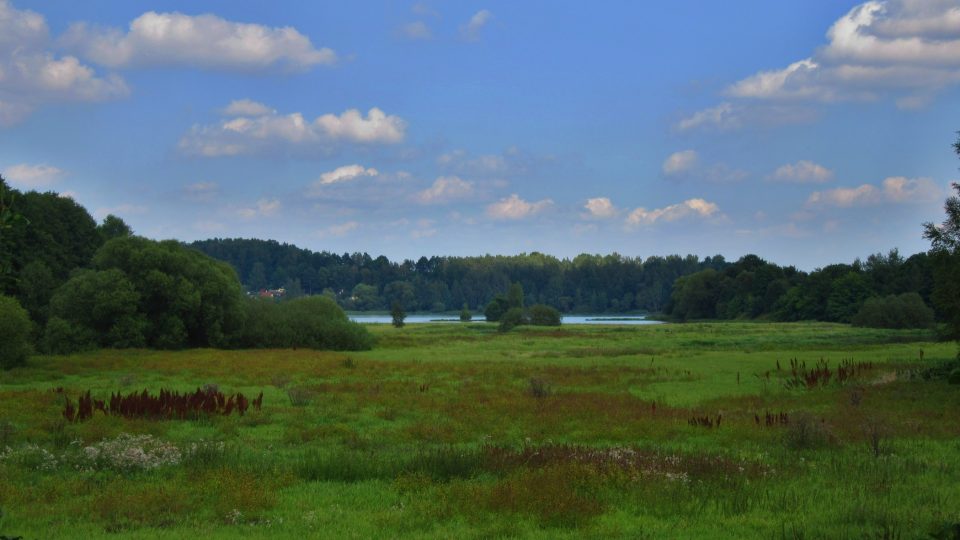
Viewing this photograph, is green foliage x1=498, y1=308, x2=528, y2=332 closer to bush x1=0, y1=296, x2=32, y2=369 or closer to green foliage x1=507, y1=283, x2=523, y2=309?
green foliage x1=507, y1=283, x2=523, y2=309

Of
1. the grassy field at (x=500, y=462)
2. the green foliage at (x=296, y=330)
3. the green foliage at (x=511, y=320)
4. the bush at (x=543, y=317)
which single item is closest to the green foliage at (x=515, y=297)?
the bush at (x=543, y=317)

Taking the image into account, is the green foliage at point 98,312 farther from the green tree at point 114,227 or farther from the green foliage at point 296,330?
the green tree at point 114,227

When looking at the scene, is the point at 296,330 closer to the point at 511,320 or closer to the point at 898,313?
the point at 511,320

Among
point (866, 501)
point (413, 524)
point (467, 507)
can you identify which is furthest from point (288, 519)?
point (866, 501)

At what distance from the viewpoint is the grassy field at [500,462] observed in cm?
1177

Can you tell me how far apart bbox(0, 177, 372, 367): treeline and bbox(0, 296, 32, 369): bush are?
11.6m

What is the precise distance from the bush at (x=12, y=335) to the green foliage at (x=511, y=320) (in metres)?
73.1

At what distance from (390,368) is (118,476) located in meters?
29.0

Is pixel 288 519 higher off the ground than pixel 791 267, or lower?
lower

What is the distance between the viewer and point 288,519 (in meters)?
12.1

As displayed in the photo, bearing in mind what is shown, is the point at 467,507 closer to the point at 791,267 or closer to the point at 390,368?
the point at 390,368

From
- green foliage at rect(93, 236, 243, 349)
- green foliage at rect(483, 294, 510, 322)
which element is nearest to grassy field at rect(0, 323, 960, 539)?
green foliage at rect(93, 236, 243, 349)

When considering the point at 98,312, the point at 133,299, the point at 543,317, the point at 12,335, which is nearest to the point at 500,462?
the point at 12,335

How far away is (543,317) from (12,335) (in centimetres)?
8868
